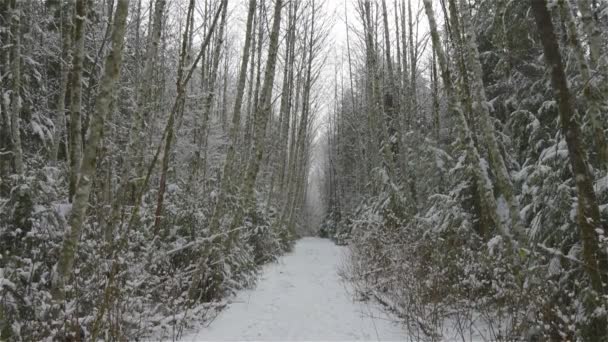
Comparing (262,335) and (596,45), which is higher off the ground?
(596,45)

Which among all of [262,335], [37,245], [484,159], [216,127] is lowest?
[262,335]

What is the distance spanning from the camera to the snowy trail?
191 inches

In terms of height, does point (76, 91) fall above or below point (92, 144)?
above

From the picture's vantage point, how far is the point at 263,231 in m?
11.4

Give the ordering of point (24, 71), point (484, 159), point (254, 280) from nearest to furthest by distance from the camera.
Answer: point (484, 159) → point (24, 71) → point (254, 280)

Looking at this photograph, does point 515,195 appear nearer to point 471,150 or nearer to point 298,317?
point 471,150

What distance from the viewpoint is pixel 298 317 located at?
571 centimetres

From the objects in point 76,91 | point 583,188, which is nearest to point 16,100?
point 76,91

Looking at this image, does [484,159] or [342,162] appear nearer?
[484,159]

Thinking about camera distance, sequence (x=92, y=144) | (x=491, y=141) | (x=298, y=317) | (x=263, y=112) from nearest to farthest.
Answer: (x=92, y=144) < (x=491, y=141) < (x=298, y=317) < (x=263, y=112)

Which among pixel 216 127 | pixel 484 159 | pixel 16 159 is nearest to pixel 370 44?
pixel 484 159

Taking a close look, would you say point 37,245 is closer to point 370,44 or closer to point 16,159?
point 16,159

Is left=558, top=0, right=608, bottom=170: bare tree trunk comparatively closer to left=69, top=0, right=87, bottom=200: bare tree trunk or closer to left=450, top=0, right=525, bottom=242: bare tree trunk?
left=450, top=0, right=525, bottom=242: bare tree trunk

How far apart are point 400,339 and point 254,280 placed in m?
4.18
